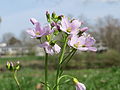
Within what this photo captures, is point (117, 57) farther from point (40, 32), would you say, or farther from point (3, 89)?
point (40, 32)

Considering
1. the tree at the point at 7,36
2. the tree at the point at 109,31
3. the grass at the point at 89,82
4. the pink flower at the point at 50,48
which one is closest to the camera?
the pink flower at the point at 50,48

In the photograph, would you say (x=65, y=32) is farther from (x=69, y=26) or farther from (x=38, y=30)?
(x=38, y=30)

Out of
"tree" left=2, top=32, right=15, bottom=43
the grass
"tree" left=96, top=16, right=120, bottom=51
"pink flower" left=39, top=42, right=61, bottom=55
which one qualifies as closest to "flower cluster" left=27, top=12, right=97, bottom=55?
"pink flower" left=39, top=42, right=61, bottom=55

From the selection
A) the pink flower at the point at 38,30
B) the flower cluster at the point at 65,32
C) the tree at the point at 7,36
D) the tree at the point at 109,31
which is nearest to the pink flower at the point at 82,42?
the flower cluster at the point at 65,32

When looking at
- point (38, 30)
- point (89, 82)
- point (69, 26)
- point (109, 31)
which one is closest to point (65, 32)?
point (69, 26)

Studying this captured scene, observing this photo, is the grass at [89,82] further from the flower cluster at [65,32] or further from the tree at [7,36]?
the tree at [7,36]

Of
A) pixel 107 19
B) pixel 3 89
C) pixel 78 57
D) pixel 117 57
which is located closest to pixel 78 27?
→ pixel 3 89

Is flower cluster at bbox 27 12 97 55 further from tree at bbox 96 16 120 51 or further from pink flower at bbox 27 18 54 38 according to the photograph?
tree at bbox 96 16 120 51
